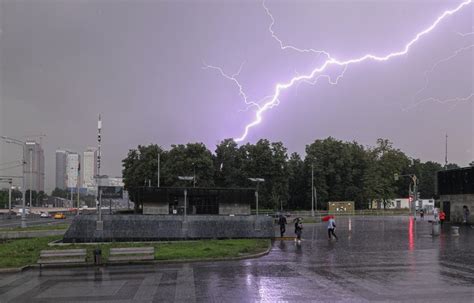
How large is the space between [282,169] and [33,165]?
1781 inches

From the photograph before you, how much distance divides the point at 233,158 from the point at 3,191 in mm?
104375

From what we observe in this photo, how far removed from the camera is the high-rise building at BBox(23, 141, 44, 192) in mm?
50691

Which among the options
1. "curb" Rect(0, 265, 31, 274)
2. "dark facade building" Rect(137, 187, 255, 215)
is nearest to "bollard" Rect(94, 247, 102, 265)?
"curb" Rect(0, 265, 31, 274)

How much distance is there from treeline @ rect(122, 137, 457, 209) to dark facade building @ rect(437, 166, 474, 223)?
42748 mm

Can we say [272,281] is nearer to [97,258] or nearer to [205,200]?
[97,258]

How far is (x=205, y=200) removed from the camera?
5409cm

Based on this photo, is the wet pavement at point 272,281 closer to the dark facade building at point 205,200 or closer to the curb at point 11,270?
the curb at point 11,270

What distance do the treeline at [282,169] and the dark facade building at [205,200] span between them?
73.3 ft

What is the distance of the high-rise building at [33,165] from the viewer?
50.7m

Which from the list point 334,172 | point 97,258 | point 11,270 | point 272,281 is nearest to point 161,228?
point 97,258

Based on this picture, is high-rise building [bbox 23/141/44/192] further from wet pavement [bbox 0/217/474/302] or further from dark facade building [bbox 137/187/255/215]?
wet pavement [bbox 0/217/474/302]

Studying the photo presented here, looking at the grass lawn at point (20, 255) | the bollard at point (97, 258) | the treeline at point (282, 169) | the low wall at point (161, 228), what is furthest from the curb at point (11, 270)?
the treeline at point (282, 169)

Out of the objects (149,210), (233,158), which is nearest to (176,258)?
(149,210)

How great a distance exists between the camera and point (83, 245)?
2383 centimetres
